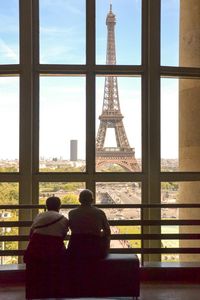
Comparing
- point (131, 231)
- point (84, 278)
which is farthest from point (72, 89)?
point (84, 278)

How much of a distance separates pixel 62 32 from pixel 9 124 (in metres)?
1.72

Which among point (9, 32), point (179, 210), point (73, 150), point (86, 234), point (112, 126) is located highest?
point (9, 32)

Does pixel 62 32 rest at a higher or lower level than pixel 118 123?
higher

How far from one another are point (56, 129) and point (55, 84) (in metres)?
0.72

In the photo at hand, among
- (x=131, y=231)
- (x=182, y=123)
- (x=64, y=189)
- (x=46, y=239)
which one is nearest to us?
(x=46, y=239)

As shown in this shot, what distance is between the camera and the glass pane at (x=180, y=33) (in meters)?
5.68

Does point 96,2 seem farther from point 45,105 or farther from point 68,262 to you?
point 68,262

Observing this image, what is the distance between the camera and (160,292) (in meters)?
3.72

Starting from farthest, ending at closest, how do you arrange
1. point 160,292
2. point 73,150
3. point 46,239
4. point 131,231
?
1. point 73,150
2. point 131,231
3. point 160,292
4. point 46,239

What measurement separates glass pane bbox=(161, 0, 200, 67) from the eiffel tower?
2.78 ft

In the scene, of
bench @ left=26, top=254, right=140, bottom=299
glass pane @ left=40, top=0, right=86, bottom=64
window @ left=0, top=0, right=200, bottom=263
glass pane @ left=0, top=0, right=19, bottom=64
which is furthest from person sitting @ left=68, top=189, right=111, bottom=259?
glass pane @ left=0, top=0, right=19, bottom=64

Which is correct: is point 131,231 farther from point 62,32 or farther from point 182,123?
point 62,32

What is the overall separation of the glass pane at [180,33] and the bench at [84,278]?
352 centimetres

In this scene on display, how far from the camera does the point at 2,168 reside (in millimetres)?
5457
